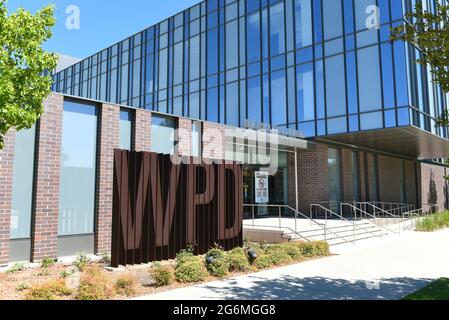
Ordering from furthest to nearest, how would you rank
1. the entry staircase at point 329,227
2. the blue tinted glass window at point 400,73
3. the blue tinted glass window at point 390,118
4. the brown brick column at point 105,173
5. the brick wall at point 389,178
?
the brick wall at point 389,178, the blue tinted glass window at point 390,118, the blue tinted glass window at point 400,73, the entry staircase at point 329,227, the brown brick column at point 105,173

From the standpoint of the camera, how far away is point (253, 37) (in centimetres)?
2619

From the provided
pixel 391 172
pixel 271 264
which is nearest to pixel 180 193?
pixel 271 264

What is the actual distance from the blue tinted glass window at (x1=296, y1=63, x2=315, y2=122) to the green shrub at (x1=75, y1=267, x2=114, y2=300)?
1803 centimetres

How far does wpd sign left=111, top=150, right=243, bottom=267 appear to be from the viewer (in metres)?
9.24

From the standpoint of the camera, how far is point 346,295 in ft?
23.3

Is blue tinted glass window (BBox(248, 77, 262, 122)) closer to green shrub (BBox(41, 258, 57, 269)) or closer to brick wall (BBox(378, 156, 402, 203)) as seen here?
brick wall (BBox(378, 156, 402, 203))

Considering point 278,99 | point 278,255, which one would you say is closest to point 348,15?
point 278,99

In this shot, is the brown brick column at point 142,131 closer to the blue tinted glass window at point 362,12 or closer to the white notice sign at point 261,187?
the white notice sign at point 261,187

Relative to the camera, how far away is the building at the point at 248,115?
396 inches

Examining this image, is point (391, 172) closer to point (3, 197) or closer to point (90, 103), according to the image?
point (90, 103)

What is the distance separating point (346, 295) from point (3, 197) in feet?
25.1

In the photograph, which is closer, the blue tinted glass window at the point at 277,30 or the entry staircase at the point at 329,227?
the entry staircase at the point at 329,227

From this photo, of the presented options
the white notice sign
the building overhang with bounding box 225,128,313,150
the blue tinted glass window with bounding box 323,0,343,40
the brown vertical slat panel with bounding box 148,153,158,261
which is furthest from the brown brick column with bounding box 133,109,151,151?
the blue tinted glass window with bounding box 323,0,343,40

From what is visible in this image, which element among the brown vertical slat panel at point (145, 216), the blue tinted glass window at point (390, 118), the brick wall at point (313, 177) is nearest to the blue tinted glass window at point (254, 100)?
the brick wall at point (313, 177)
